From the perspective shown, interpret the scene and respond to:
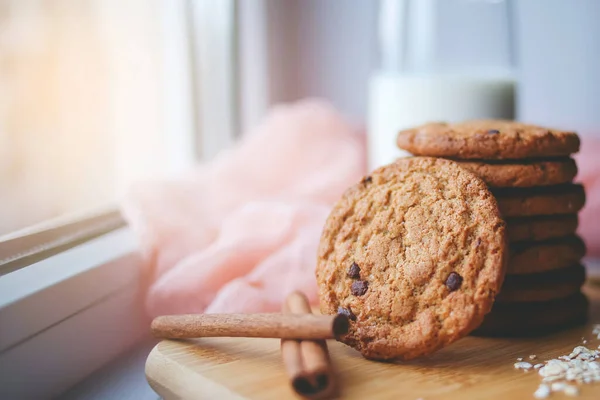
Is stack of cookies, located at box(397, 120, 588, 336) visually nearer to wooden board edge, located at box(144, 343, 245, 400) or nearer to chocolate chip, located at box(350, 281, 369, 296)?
chocolate chip, located at box(350, 281, 369, 296)

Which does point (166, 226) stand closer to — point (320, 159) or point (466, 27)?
point (320, 159)

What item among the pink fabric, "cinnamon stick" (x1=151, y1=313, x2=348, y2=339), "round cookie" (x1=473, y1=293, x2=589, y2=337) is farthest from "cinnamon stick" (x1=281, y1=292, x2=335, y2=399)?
the pink fabric

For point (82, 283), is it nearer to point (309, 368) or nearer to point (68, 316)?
point (68, 316)

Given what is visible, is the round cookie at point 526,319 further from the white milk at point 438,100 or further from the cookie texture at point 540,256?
the white milk at point 438,100

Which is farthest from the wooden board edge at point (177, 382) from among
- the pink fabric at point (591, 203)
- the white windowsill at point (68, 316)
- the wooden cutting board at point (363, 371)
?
the pink fabric at point (591, 203)

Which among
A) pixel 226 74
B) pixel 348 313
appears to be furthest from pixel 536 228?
pixel 226 74

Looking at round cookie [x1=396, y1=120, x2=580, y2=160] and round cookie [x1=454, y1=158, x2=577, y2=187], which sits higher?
round cookie [x1=396, y1=120, x2=580, y2=160]

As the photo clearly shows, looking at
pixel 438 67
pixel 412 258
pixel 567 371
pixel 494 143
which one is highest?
pixel 438 67
